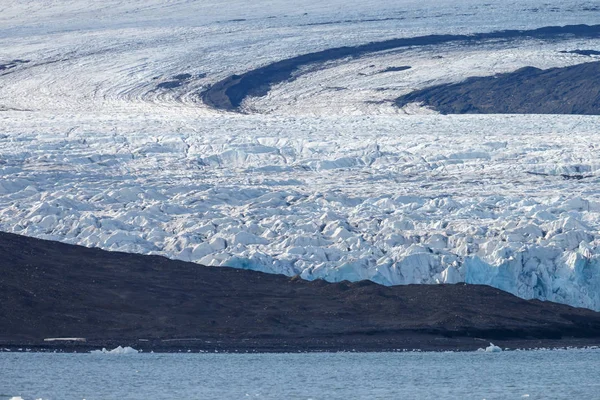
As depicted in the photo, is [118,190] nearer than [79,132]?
Yes

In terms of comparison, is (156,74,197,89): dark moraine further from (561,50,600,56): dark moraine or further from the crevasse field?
(561,50,600,56): dark moraine

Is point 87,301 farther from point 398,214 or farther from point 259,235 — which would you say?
point 398,214

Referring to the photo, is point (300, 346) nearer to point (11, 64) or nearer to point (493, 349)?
point (493, 349)

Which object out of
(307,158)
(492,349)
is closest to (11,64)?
(307,158)

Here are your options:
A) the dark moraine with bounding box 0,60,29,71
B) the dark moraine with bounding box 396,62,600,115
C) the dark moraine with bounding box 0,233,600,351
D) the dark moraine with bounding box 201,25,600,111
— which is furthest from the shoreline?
the dark moraine with bounding box 0,60,29,71

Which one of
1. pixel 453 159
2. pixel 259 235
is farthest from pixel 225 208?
pixel 453 159
